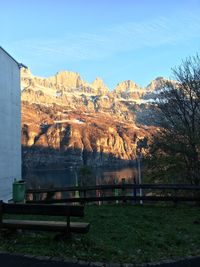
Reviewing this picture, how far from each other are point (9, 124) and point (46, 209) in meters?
11.7

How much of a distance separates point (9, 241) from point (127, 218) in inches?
216

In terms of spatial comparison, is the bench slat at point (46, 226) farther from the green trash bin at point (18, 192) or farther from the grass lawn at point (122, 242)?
the green trash bin at point (18, 192)

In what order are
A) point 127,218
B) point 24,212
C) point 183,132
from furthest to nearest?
1. point 183,132
2. point 127,218
3. point 24,212

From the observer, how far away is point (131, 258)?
7.91 metres

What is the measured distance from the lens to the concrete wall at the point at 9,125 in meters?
19.1

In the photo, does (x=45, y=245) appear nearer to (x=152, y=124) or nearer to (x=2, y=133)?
(x=2, y=133)

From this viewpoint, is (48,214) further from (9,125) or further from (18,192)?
(9,125)

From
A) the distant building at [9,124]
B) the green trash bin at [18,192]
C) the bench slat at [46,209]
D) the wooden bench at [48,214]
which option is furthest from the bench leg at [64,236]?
the distant building at [9,124]

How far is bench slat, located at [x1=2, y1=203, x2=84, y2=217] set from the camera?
9.06 meters

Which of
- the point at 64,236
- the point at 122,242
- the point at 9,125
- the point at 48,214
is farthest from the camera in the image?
the point at 9,125

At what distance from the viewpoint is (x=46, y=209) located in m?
9.32

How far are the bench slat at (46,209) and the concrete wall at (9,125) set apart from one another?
9053 millimetres

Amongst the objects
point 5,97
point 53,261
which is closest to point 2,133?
point 5,97

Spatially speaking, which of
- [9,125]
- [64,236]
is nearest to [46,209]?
[64,236]
